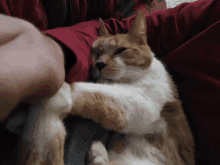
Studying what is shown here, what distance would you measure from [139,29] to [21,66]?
2.68 ft

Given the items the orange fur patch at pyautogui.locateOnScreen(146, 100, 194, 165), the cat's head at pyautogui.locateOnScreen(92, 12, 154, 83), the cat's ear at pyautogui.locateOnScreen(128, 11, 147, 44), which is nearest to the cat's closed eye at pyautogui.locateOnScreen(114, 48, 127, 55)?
the cat's head at pyautogui.locateOnScreen(92, 12, 154, 83)

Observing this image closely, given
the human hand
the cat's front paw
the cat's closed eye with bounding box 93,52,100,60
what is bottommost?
the cat's front paw

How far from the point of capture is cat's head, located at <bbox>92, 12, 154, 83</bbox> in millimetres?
845

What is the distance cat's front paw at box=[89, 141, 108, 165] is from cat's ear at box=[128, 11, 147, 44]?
30.3 inches

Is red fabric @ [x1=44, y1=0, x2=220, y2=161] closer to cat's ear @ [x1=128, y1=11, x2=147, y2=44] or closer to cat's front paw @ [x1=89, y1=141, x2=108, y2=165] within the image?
cat's ear @ [x1=128, y1=11, x2=147, y2=44]

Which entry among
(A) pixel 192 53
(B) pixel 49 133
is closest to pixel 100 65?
(B) pixel 49 133

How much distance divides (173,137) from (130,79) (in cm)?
46

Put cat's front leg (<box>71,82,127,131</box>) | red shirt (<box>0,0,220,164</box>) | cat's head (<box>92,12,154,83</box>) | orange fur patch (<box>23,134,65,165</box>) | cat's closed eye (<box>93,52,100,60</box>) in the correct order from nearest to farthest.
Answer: orange fur patch (<box>23,134,65,165</box>) → cat's front leg (<box>71,82,127,131</box>) → red shirt (<box>0,0,220,164</box>) → cat's head (<box>92,12,154,83</box>) → cat's closed eye (<box>93,52,100,60</box>)

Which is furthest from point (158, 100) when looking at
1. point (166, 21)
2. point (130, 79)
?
point (166, 21)

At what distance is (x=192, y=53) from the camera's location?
34.7 inches

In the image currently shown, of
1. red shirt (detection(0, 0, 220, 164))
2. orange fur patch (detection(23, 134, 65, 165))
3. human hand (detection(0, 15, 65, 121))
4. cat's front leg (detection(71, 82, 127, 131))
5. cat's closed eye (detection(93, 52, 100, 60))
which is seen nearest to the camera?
human hand (detection(0, 15, 65, 121))

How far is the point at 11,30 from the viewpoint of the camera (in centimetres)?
36

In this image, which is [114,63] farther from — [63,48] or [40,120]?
[40,120]

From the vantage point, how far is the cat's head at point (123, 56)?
2.77ft
